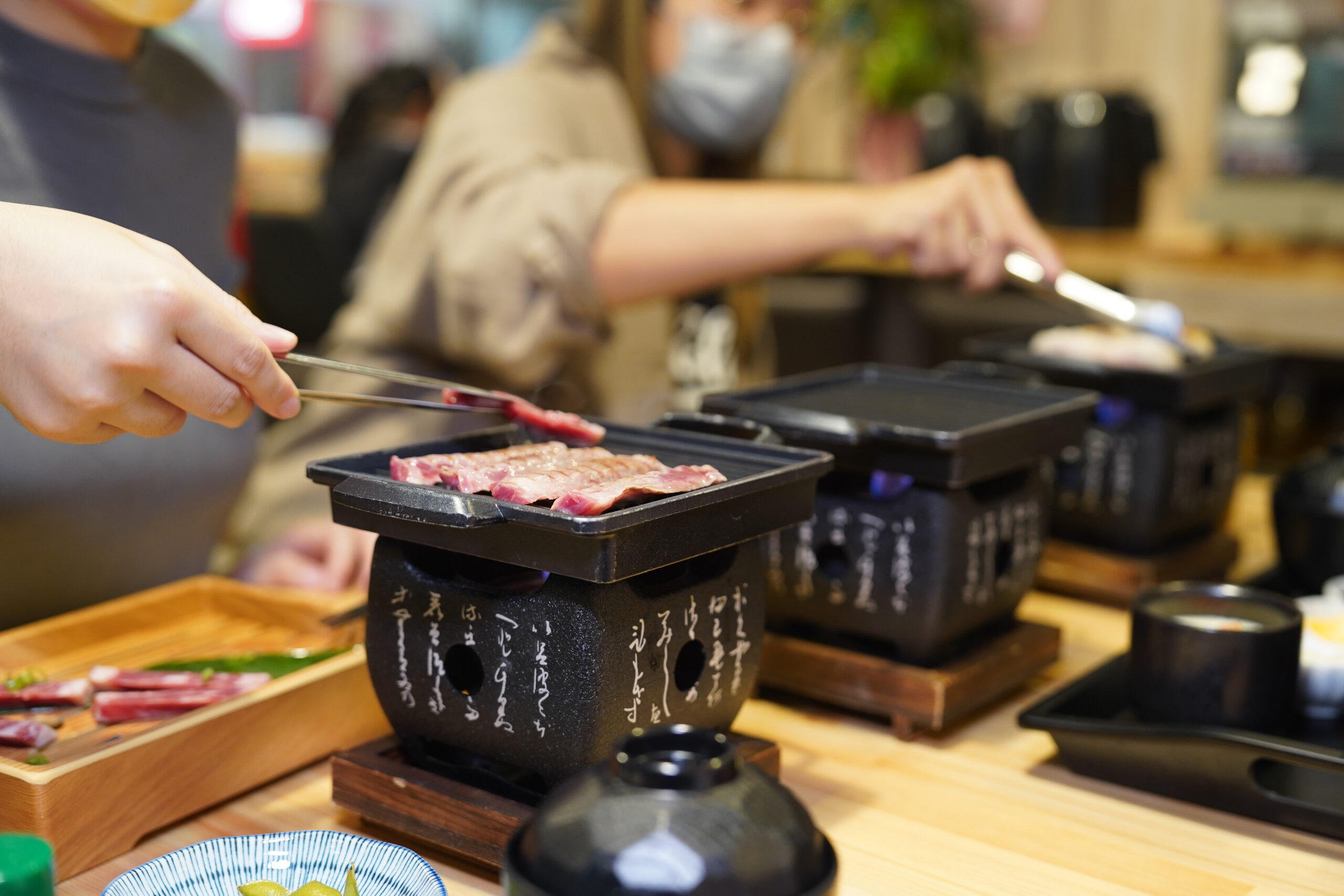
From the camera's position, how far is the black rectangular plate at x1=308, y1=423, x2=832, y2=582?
79 cm

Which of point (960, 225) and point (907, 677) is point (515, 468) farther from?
point (960, 225)

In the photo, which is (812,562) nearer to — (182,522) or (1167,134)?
(182,522)

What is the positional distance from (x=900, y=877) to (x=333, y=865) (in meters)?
0.40

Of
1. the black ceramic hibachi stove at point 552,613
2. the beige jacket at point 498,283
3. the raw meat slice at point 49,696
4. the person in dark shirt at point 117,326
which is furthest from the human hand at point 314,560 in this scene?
the black ceramic hibachi stove at point 552,613

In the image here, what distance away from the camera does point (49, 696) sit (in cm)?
101

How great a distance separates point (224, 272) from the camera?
5.23 ft

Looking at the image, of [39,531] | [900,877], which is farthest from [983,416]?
[39,531]

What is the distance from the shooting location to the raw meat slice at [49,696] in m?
1.01

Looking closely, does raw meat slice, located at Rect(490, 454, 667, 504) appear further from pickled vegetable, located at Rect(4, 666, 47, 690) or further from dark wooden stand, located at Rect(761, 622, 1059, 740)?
pickled vegetable, located at Rect(4, 666, 47, 690)

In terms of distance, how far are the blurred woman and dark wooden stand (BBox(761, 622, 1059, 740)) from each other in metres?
0.58

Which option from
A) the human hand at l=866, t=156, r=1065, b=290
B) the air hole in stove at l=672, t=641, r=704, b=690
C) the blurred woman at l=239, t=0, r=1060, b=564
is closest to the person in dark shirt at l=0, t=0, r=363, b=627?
the air hole in stove at l=672, t=641, r=704, b=690

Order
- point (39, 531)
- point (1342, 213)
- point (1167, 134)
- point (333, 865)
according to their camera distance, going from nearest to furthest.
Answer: point (333, 865) < point (39, 531) < point (1342, 213) < point (1167, 134)

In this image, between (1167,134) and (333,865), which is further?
(1167,134)

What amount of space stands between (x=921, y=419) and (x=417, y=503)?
22.1 inches
